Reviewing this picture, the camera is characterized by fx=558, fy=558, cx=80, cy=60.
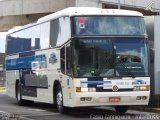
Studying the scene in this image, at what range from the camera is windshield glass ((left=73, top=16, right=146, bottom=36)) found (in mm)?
18500

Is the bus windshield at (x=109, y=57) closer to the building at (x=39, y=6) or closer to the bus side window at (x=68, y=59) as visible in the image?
the bus side window at (x=68, y=59)

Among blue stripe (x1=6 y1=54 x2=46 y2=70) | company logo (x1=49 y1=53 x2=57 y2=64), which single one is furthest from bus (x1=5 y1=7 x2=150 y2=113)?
blue stripe (x1=6 y1=54 x2=46 y2=70)

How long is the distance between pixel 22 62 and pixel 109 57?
25.9 feet

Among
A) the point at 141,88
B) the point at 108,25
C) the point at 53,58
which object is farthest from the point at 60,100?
the point at 108,25

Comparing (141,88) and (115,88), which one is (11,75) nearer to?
(115,88)

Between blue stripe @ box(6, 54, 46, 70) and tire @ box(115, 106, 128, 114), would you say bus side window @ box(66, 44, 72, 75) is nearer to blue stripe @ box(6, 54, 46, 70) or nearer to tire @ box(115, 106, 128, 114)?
tire @ box(115, 106, 128, 114)

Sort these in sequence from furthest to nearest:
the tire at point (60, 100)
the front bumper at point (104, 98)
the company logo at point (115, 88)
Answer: the tire at point (60, 100) < the company logo at point (115, 88) < the front bumper at point (104, 98)

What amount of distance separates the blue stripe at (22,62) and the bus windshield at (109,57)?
383 centimetres

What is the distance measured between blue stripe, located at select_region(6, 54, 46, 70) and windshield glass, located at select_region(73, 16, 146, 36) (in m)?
3.64

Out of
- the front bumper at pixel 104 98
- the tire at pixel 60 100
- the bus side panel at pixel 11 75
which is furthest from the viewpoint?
the bus side panel at pixel 11 75

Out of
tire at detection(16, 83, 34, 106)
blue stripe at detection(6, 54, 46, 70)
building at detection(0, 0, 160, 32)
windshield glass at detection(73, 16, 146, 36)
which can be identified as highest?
building at detection(0, 0, 160, 32)

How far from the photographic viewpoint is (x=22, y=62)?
83.1ft

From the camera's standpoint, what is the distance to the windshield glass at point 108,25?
18.5m

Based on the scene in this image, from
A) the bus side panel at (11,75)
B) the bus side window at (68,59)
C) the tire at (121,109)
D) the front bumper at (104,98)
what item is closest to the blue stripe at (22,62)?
the bus side panel at (11,75)
